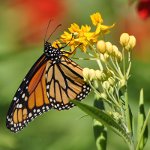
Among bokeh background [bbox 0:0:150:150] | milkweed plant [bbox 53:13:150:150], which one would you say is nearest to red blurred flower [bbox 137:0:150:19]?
bokeh background [bbox 0:0:150:150]

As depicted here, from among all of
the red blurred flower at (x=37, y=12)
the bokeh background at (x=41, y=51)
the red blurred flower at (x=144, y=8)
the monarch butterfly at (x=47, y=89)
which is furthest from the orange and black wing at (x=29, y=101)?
the red blurred flower at (x=37, y=12)

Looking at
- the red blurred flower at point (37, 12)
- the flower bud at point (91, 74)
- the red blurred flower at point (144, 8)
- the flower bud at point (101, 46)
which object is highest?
the red blurred flower at point (37, 12)

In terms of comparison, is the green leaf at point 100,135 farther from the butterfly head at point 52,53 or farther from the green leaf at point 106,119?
the butterfly head at point 52,53

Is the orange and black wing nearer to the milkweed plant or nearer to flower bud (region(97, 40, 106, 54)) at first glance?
the milkweed plant

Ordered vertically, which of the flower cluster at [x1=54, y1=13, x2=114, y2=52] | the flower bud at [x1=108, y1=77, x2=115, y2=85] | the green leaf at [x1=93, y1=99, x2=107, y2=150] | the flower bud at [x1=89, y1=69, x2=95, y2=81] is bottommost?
the green leaf at [x1=93, y1=99, x2=107, y2=150]

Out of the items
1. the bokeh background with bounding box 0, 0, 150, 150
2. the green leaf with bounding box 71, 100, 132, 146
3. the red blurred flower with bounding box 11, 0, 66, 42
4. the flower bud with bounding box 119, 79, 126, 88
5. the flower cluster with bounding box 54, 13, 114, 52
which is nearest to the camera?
the green leaf with bounding box 71, 100, 132, 146

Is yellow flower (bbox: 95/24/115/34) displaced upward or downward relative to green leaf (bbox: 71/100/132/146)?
upward
